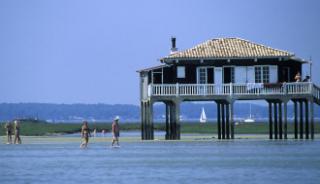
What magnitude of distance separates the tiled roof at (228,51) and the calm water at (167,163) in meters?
6.12

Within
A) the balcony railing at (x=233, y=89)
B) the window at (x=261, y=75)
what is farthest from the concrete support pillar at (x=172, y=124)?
the window at (x=261, y=75)

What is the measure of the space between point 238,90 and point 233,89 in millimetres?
343

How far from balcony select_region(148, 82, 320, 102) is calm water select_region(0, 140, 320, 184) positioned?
349 centimetres

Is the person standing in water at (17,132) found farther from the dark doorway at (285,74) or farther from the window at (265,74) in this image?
the dark doorway at (285,74)

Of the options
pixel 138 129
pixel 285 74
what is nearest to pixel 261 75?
pixel 285 74

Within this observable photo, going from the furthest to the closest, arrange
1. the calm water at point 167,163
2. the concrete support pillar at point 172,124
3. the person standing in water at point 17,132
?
the concrete support pillar at point 172,124 → the person standing in water at point 17,132 → the calm water at point 167,163

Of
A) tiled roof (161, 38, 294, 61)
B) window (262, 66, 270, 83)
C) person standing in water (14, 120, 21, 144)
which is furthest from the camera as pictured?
window (262, 66, 270, 83)

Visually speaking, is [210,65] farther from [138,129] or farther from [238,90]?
[138,129]

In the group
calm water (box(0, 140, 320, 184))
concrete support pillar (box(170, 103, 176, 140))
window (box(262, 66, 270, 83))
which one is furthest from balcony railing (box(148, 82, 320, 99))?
calm water (box(0, 140, 320, 184))

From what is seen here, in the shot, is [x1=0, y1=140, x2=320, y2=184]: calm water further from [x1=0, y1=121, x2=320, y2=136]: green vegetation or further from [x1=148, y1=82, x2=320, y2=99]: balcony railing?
[x1=0, y1=121, x2=320, y2=136]: green vegetation

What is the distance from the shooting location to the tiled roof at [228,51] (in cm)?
8112

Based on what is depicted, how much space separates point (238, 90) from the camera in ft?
263

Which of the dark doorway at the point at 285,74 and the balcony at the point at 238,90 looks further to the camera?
the dark doorway at the point at 285,74

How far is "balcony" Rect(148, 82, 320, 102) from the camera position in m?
79.9
